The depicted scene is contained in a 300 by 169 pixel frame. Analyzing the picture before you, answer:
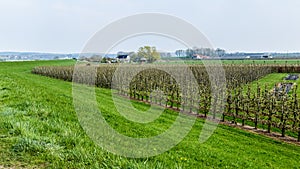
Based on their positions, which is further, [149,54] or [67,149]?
[149,54]

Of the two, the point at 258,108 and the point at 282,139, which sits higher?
the point at 258,108

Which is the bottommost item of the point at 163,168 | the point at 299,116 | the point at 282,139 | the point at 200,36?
the point at 282,139

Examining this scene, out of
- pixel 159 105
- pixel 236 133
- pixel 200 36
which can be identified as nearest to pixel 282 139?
pixel 236 133

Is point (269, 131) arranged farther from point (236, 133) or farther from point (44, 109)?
point (44, 109)

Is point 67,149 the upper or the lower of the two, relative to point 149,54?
lower

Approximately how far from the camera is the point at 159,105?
66.9 ft

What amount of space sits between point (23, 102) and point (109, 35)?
4182 mm

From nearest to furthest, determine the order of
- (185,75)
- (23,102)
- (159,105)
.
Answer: (23,102), (159,105), (185,75)

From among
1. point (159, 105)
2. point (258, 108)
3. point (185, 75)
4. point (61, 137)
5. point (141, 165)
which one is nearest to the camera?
point (141, 165)

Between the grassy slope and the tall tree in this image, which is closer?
the grassy slope

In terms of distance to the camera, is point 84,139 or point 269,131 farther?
point 269,131

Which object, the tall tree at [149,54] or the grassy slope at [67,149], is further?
the tall tree at [149,54]

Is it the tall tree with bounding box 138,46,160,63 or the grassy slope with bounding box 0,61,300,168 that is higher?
the tall tree with bounding box 138,46,160,63

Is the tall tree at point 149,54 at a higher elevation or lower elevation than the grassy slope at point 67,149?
higher
